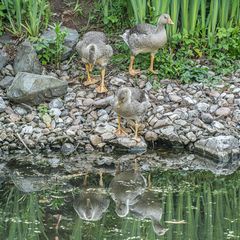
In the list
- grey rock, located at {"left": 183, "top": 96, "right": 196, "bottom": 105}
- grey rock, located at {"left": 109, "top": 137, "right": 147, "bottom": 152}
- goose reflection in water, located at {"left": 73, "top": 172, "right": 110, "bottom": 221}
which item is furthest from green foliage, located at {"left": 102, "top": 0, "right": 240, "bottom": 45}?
goose reflection in water, located at {"left": 73, "top": 172, "right": 110, "bottom": 221}

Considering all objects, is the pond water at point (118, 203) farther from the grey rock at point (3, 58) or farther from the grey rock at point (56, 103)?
the grey rock at point (3, 58)

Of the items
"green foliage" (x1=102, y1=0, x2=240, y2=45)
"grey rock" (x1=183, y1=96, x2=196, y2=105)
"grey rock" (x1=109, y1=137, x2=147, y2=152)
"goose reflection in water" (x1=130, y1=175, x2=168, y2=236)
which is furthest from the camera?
"green foliage" (x1=102, y1=0, x2=240, y2=45)

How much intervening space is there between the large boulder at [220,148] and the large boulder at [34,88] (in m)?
2.13

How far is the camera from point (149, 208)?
9.20 m

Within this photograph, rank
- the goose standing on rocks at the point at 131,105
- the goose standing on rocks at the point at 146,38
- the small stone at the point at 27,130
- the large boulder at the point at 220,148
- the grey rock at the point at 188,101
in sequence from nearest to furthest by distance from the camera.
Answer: the large boulder at the point at 220,148 → the goose standing on rocks at the point at 131,105 → the small stone at the point at 27,130 → the grey rock at the point at 188,101 → the goose standing on rocks at the point at 146,38

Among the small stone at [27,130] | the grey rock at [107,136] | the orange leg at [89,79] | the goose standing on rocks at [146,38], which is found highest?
the goose standing on rocks at [146,38]

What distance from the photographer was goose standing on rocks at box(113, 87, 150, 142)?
10.9 meters

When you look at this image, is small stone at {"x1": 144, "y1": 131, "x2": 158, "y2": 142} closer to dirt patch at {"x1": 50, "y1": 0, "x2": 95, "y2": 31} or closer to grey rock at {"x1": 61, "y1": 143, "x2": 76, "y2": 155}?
grey rock at {"x1": 61, "y1": 143, "x2": 76, "y2": 155}

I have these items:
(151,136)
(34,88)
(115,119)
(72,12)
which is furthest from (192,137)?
(72,12)

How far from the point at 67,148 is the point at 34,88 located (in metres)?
1.04

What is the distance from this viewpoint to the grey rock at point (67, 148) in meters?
11.0

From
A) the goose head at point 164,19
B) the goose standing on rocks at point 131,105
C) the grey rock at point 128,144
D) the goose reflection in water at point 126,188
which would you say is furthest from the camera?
the goose head at point 164,19

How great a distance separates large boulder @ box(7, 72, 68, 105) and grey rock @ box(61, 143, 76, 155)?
3.00 ft

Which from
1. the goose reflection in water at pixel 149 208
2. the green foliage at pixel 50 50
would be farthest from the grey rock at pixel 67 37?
the goose reflection in water at pixel 149 208
